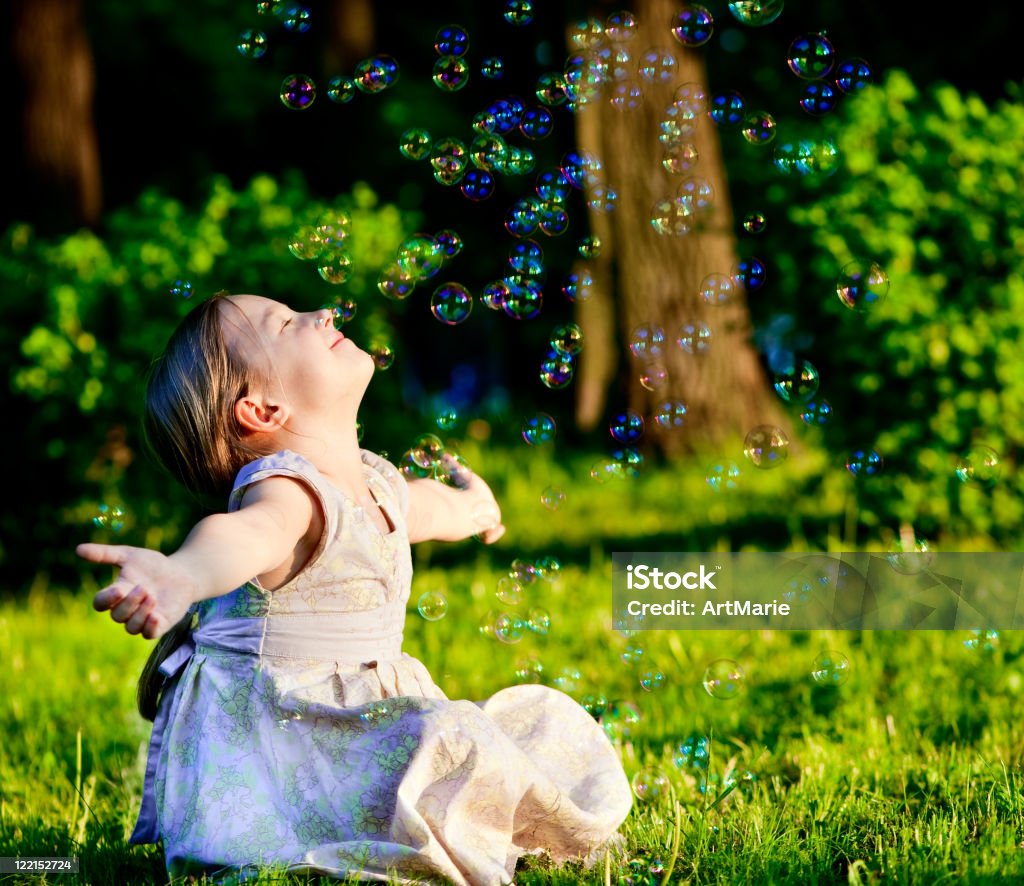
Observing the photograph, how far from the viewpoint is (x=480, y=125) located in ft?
14.4

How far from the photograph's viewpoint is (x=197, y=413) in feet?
9.68

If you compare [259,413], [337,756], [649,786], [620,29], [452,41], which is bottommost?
[649,786]

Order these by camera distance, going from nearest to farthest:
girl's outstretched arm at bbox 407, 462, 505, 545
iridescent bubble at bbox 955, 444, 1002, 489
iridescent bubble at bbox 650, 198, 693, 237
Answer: girl's outstretched arm at bbox 407, 462, 505, 545
iridescent bubble at bbox 650, 198, 693, 237
iridescent bubble at bbox 955, 444, 1002, 489

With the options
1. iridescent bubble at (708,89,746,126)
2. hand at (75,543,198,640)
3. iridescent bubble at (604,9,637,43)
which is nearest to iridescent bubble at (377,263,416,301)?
iridescent bubble at (708,89,746,126)

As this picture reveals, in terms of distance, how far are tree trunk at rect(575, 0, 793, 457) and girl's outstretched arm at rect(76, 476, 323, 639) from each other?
5532mm

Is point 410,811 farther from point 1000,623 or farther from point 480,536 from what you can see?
point 1000,623

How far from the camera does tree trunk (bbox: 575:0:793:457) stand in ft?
27.3

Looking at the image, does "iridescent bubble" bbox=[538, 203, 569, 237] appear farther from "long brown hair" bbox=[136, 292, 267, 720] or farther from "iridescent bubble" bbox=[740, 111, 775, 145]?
"long brown hair" bbox=[136, 292, 267, 720]

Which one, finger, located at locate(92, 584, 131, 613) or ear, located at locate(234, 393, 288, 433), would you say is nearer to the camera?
finger, located at locate(92, 584, 131, 613)

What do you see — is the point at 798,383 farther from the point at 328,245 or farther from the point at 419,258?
the point at 328,245

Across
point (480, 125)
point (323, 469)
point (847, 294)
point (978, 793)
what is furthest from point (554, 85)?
point (978, 793)

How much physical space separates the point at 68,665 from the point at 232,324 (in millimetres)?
2649

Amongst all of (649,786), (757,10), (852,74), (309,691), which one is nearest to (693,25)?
(757,10)

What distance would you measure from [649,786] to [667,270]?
5.39 meters
